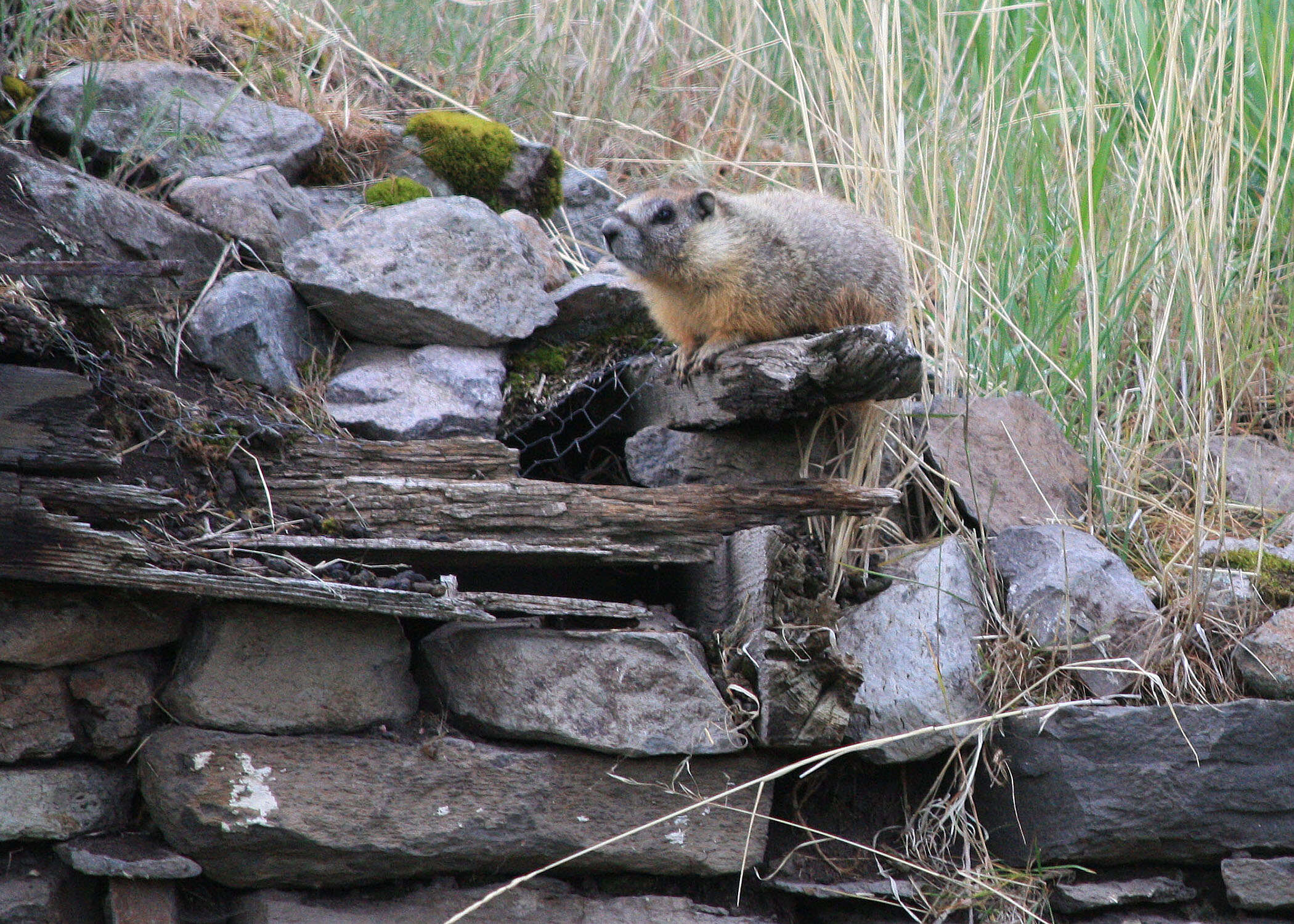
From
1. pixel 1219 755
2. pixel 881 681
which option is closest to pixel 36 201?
pixel 881 681

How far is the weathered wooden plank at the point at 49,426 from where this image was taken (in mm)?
3029

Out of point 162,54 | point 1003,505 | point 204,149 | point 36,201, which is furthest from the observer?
point 162,54

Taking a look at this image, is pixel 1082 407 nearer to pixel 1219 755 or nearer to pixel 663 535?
pixel 1219 755

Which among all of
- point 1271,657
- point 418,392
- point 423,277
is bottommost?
point 1271,657

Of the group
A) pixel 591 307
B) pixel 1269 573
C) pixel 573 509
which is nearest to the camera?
pixel 573 509

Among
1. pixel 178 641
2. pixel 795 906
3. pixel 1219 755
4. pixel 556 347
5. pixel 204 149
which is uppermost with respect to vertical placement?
pixel 204 149

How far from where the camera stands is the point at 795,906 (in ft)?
12.1

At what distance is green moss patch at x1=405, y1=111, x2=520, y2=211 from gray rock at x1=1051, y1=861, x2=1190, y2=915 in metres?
3.72

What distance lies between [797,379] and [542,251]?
1.71 meters

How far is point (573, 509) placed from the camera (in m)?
3.57

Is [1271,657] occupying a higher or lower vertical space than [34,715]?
lower

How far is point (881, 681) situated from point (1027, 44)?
4086mm

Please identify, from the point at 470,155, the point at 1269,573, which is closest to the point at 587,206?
the point at 470,155

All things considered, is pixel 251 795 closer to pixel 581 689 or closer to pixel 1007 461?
pixel 581 689
